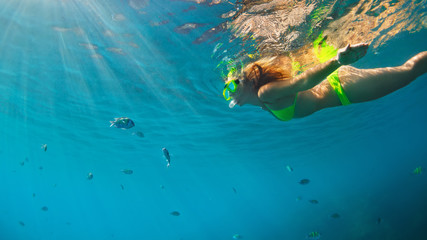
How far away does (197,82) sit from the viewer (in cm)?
1425

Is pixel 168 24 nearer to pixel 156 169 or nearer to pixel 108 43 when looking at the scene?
pixel 108 43

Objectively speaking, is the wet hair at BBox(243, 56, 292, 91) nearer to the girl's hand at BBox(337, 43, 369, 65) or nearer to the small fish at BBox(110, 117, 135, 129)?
the girl's hand at BBox(337, 43, 369, 65)

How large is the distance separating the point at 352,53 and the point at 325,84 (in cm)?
167

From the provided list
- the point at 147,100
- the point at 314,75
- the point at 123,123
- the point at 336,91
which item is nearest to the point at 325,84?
the point at 336,91

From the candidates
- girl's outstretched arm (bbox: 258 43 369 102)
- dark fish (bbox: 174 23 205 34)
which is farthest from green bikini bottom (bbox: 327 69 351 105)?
dark fish (bbox: 174 23 205 34)

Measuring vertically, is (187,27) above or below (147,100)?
above

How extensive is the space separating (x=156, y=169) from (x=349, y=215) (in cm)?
3643

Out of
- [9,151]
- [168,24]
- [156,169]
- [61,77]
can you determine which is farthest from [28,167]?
[168,24]

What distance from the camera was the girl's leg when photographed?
9.24 ft

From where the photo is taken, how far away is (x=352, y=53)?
2266mm

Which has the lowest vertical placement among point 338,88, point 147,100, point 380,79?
point 147,100

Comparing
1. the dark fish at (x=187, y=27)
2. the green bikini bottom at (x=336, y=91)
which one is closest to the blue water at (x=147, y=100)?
the dark fish at (x=187, y=27)

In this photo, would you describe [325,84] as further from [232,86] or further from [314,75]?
[232,86]

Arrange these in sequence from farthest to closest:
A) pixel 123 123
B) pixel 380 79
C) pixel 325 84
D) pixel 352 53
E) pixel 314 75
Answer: pixel 123 123 < pixel 325 84 < pixel 380 79 < pixel 314 75 < pixel 352 53
